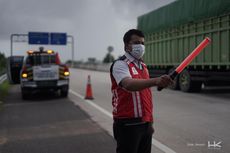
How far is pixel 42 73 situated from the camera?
40.0 feet

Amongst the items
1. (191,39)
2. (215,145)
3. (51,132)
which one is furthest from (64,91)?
(215,145)

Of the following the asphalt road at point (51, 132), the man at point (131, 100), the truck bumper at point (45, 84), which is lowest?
the asphalt road at point (51, 132)

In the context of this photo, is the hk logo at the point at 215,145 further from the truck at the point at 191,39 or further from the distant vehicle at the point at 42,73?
the distant vehicle at the point at 42,73

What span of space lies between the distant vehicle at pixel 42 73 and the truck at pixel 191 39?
447cm

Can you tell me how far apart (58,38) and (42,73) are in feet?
103

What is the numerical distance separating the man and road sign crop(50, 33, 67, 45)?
1576 inches

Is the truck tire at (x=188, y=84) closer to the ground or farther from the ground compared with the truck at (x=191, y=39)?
closer to the ground

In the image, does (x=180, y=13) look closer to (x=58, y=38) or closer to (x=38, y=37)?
(x=38, y=37)

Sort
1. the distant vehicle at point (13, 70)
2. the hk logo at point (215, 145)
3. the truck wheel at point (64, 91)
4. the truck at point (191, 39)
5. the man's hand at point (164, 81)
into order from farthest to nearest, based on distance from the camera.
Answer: the distant vehicle at point (13, 70), the truck wheel at point (64, 91), the truck at point (191, 39), the hk logo at point (215, 145), the man's hand at point (164, 81)

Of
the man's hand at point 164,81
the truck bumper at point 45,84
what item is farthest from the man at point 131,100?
the truck bumper at point 45,84

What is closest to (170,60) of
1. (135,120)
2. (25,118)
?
(25,118)

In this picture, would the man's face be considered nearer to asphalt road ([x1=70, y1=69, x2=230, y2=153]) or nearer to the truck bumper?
asphalt road ([x1=70, y1=69, x2=230, y2=153])

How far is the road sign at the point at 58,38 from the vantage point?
4186 centimetres

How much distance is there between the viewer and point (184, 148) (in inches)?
208
